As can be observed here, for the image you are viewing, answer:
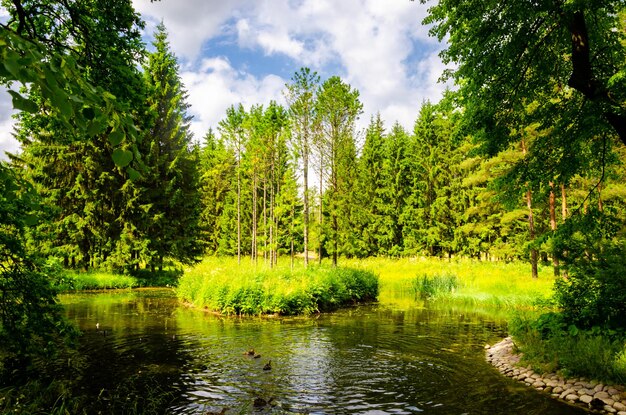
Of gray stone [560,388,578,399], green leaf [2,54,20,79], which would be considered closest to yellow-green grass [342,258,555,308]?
gray stone [560,388,578,399]

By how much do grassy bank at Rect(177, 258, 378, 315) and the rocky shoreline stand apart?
9706mm

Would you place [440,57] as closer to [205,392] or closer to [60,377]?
[205,392]

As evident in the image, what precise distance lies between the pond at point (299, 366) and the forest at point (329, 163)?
2.00m

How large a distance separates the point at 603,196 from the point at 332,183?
616 inches

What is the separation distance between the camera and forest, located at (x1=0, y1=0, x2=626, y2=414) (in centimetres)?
705

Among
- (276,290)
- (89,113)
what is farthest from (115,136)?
(276,290)

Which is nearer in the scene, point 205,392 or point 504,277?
point 205,392

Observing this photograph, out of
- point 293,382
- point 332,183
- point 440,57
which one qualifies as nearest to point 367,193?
point 332,183

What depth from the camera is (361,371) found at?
10125 millimetres

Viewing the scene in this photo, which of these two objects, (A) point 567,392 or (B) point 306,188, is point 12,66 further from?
(B) point 306,188

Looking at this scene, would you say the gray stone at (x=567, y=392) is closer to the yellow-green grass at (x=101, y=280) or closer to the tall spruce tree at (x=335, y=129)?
the tall spruce tree at (x=335, y=129)

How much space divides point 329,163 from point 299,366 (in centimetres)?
1811

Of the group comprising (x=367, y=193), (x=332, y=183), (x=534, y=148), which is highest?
(x=367, y=193)

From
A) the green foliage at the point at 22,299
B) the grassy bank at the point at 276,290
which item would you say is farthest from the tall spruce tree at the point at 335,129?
the green foliage at the point at 22,299
